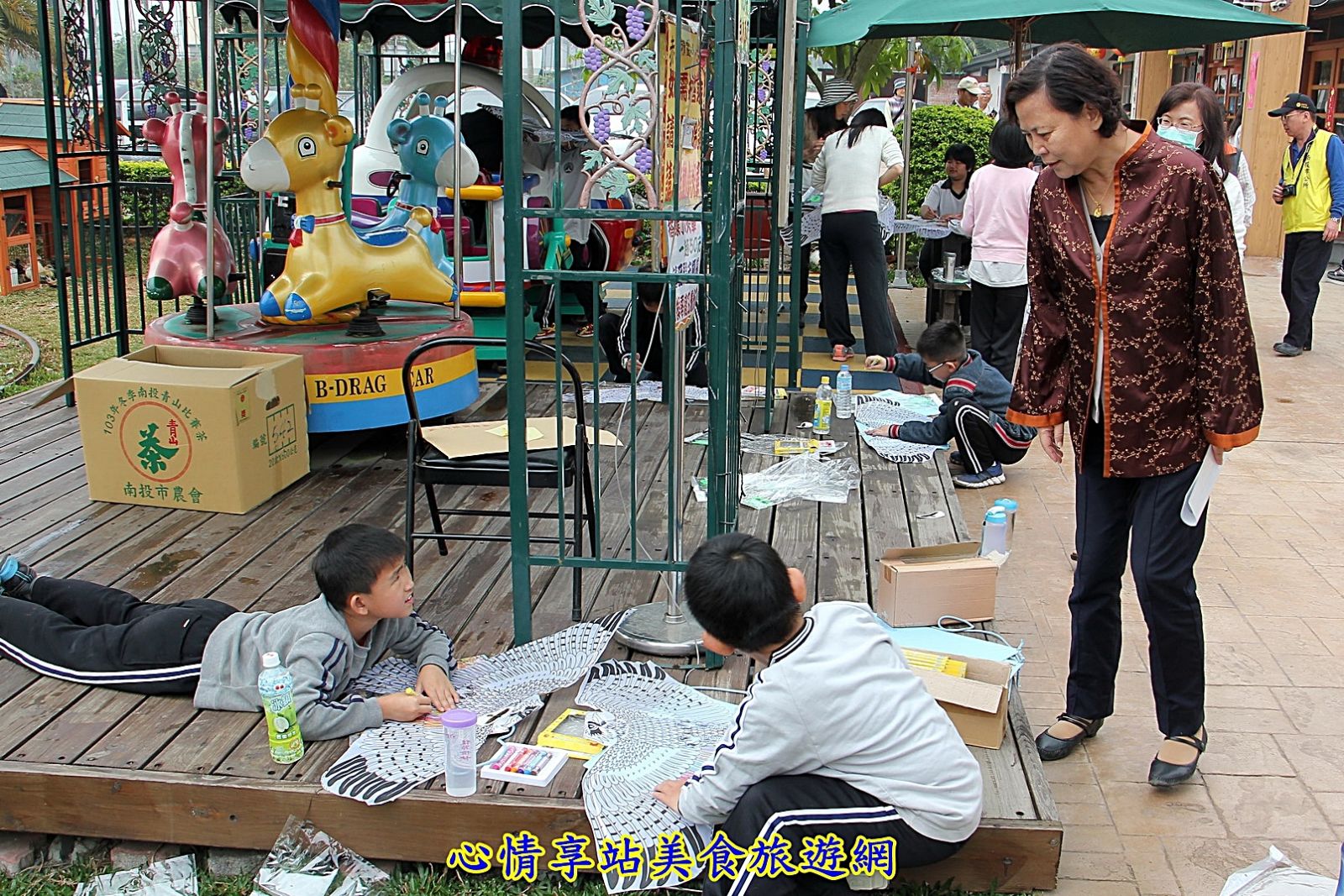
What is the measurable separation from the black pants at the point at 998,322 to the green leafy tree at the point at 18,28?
23609 mm

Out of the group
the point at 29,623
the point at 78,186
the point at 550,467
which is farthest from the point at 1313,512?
the point at 78,186

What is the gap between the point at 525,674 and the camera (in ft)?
11.0

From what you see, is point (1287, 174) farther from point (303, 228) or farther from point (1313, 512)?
point (303, 228)

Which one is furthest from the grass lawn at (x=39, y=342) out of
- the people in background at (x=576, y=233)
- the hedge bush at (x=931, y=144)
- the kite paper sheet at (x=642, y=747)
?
the hedge bush at (x=931, y=144)

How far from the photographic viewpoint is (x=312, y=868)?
2.74m

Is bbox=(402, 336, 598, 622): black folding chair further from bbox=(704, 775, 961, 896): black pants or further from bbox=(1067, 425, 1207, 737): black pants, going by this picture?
bbox=(1067, 425, 1207, 737): black pants

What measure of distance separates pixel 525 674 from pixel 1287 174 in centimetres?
773

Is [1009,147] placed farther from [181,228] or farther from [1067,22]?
[181,228]

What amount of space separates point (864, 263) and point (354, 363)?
366 centimetres

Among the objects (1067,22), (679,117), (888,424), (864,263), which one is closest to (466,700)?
(679,117)

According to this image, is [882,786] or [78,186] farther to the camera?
[78,186]

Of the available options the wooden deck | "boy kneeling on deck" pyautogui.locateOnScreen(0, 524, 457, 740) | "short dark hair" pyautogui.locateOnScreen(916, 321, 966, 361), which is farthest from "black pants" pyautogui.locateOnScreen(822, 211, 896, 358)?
"boy kneeling on deck" pyautogui.locateOnScreen(0, 524, 457, 740)

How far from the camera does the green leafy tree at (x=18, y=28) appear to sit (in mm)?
24906

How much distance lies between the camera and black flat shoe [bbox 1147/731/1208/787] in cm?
317
